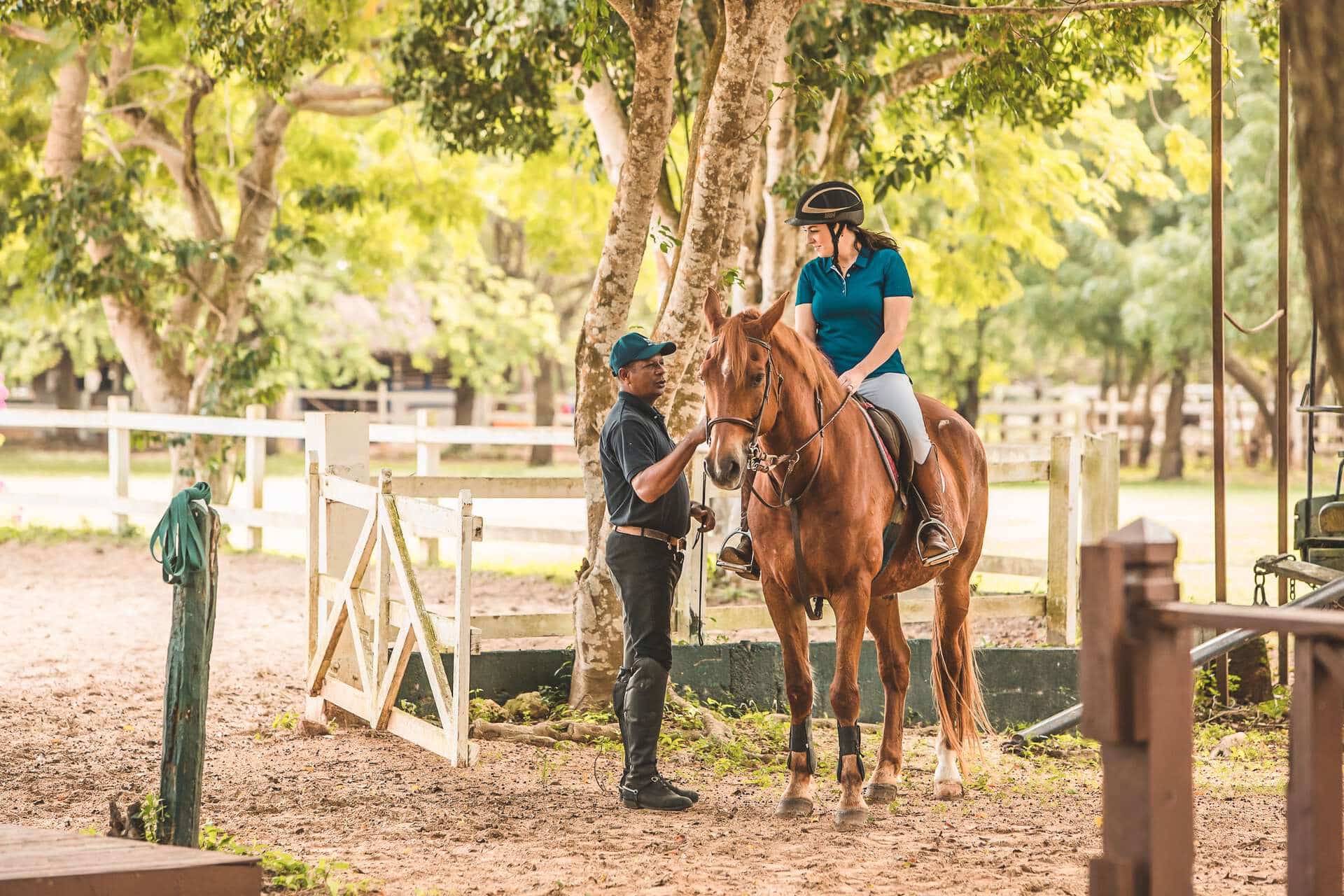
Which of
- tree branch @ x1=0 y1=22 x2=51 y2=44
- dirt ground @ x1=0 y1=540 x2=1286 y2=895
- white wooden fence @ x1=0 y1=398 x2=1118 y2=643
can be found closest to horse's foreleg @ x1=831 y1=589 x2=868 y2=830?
dirt ground @ x1=0 y1=540 x2=1286 y2=895

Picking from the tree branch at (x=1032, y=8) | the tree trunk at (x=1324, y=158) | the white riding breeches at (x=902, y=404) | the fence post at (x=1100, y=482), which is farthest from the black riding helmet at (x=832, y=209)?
the fence post at (x=1100, y=482)

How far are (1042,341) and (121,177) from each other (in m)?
23.7

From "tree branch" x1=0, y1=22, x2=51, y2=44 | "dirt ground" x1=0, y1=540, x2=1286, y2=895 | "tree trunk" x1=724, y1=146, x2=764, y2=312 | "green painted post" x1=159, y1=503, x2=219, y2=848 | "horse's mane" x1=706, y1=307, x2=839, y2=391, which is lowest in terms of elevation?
"dirt ground" x1=0, y1=540, x2=1286, y2=895

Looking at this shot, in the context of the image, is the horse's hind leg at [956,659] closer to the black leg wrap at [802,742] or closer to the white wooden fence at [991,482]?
the black leg wrap at [802,742]

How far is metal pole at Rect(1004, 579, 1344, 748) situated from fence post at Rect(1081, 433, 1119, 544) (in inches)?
69.5

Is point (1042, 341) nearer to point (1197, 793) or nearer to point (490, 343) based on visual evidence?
point (490, 343)

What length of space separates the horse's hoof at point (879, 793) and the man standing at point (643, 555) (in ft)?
2.92

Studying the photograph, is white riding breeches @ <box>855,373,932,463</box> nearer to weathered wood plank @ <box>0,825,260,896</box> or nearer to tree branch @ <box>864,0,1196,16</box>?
tree branch @ <box>864,0,1196,16</box>

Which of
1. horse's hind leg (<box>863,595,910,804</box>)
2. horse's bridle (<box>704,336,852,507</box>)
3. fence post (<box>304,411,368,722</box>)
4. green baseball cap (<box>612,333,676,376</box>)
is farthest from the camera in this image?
fence post (<box>304,411,368,722</box>)

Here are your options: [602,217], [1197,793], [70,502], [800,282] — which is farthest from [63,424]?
[1197,793]

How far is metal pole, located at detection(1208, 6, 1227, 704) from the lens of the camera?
8.84 metres

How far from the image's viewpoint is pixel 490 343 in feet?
134

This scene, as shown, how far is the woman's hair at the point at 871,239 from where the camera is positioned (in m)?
6.76

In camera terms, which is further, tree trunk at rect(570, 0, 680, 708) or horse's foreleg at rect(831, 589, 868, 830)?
tree trunk at rect(570, 0, 680, 708)
